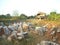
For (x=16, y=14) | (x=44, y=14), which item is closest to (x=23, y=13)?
(x=16, y=14)

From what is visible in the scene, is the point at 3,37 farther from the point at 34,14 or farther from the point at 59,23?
the point at 59,23

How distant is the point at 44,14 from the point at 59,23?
0.25 metres

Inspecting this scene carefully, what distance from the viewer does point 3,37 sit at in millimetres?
1856

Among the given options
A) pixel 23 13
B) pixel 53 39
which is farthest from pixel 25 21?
pixel 53 39

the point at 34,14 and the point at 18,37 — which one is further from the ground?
the point at 34,14

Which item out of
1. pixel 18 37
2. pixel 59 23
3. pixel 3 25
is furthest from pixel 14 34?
pixel 59 23

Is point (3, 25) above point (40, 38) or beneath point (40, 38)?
above

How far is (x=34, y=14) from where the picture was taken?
1.95 m

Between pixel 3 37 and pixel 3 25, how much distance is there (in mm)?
172

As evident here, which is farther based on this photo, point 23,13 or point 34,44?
point 23,13

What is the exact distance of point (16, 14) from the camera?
1.95 meters

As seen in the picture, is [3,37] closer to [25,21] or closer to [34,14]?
[25,21]

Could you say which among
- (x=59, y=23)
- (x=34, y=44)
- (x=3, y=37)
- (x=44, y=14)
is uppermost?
(x=44, y=14)

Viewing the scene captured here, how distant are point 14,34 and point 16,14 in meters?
0.29
